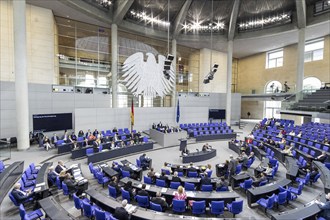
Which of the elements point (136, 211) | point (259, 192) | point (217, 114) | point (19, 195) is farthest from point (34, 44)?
point (217, 114)

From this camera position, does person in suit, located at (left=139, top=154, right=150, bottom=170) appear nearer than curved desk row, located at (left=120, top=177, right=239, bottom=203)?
No

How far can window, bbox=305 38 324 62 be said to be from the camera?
75.8ft

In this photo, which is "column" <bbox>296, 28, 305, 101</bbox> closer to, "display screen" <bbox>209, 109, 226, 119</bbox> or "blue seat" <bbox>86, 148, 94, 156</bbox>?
"display screen" <bbox>209, 109, 226, 119</bbox>

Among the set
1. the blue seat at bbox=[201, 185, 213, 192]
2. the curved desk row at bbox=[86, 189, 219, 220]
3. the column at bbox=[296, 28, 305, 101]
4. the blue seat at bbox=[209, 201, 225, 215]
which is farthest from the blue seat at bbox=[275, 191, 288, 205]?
A: the column at bbox=[296, 28, 305, 101]

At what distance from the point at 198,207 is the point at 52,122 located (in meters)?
14.6

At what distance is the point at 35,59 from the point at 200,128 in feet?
54.1

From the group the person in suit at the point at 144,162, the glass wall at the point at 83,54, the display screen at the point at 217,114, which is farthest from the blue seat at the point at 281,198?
the display screen at the point at 217,114

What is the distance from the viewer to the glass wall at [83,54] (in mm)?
18406

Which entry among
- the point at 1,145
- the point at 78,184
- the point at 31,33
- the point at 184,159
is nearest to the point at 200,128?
the point at 184,159

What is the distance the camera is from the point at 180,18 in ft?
68.6

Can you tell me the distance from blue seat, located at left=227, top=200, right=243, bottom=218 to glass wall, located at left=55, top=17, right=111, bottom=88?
17.2 m

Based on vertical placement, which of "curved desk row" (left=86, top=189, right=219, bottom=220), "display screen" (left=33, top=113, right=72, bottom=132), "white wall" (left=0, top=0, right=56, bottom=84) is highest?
"white wall" (left=0, top=0, right=56, bottom=84)

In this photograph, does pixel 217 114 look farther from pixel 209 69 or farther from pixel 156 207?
pixel 156 207

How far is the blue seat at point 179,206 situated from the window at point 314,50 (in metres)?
26.8
